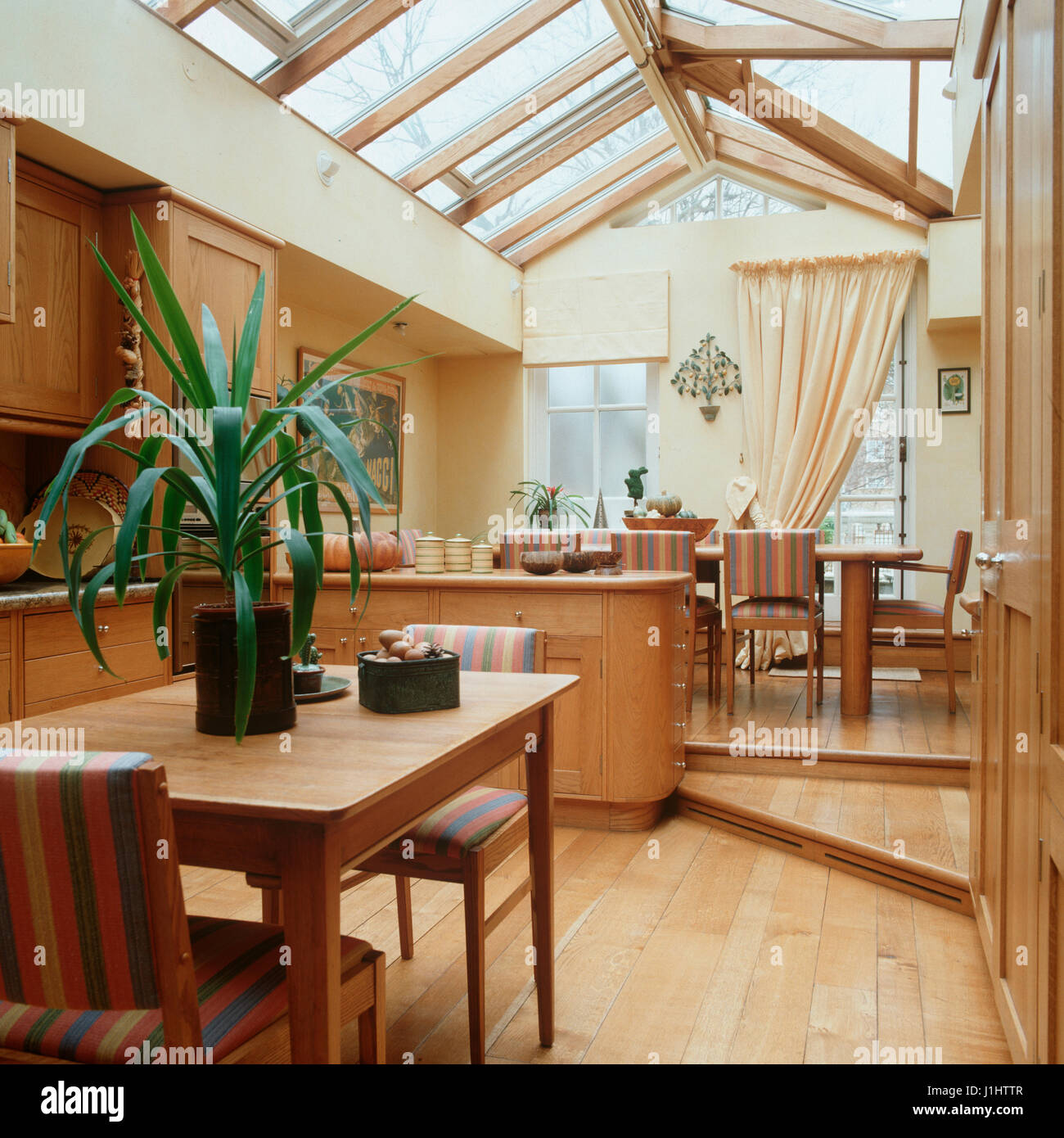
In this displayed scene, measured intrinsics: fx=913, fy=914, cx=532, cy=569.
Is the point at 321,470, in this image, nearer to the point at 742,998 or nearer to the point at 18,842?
the point at 742,998

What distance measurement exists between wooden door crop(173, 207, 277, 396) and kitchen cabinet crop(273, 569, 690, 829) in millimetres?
1223

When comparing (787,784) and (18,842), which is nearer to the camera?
(18,842)

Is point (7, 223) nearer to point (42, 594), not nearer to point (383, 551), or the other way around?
point (42, 594)

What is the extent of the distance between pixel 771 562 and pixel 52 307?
3304mm

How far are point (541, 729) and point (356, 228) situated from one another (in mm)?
3789

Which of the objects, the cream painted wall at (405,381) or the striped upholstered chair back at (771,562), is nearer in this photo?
the striped upholstered chair back at (771,562)

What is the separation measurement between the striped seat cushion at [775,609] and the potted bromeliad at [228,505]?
10.9 ft

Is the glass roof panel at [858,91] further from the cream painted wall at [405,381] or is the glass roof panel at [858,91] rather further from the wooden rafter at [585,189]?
the cream painted wall at [405,381]

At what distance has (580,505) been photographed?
7.27 meters

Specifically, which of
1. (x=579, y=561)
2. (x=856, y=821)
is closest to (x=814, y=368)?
(x=579, y=561)

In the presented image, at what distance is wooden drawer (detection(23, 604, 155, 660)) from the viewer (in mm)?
2803

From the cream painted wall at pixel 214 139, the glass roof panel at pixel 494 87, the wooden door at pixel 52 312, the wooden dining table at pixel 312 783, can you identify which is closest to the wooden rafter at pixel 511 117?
the glass roof panel at pixel 494 87

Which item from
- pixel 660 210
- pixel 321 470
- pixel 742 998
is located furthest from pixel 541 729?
pixel 660 210

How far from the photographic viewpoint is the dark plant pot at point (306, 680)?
5.73 feet
